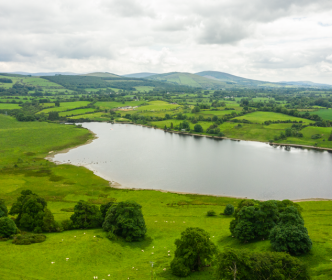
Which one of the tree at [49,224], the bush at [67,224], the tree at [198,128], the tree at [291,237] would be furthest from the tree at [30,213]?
the tree at [198,128]

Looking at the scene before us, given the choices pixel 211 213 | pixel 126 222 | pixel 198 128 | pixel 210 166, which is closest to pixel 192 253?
pixel 126 222

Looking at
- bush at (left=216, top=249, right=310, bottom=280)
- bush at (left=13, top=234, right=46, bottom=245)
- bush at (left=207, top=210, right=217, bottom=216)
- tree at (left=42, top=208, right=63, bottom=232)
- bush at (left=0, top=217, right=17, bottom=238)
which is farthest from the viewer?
bush at (left=207, top=210, right=217, bottom=216)

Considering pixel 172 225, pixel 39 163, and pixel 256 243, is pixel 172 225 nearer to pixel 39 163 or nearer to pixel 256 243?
pixel 256 243

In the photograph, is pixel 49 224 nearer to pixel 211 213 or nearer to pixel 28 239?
pixel 28 239

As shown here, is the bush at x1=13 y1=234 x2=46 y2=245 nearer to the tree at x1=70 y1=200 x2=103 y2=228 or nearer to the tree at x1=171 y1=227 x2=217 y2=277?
the tree at x1=70 y1=200 x2=103 y2=228

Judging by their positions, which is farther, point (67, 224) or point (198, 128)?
point (198, 128)

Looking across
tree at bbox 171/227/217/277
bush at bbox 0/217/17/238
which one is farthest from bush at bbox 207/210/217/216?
bush at bbox 0/217/17/238

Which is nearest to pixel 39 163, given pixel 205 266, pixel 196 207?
pixel 196 207
